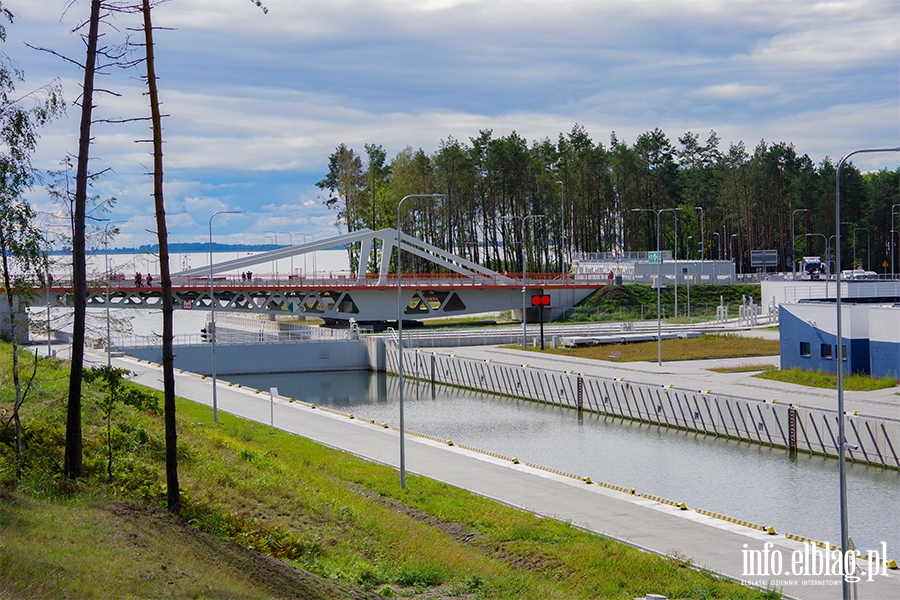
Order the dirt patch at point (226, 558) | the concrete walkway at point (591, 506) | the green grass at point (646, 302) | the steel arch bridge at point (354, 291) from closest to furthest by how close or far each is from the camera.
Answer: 1. the dirt patch at point (226, 558)
2. the concrete walkway at point (591, 506)
3. the steel arch bridge at point (354, 291)
4. the green grass at point (646, 302)

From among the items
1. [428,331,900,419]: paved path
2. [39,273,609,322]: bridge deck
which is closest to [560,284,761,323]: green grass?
[39,273,609,322]: bridge deck

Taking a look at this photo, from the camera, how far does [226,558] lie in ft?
50.3

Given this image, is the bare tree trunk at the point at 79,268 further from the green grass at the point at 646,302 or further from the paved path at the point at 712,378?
the green grass at the point at 646,302

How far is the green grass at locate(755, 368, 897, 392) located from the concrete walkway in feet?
16.4

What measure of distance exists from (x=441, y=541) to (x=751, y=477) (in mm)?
17642

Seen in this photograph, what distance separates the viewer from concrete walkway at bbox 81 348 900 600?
17692 millimetres

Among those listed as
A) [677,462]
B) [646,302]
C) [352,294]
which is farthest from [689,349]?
[352,294]

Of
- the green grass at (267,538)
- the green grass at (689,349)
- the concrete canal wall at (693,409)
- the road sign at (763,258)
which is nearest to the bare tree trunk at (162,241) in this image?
the green grass at (267,538)

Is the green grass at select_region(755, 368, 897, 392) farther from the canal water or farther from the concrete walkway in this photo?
the canal water

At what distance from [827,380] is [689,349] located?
18.0 meters

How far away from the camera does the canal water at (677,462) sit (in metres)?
28.0

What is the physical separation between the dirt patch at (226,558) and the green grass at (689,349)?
148ft

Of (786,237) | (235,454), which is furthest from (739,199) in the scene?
(235,454)

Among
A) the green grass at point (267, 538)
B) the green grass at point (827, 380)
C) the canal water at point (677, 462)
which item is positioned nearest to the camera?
the green grass at point (267, 538)
